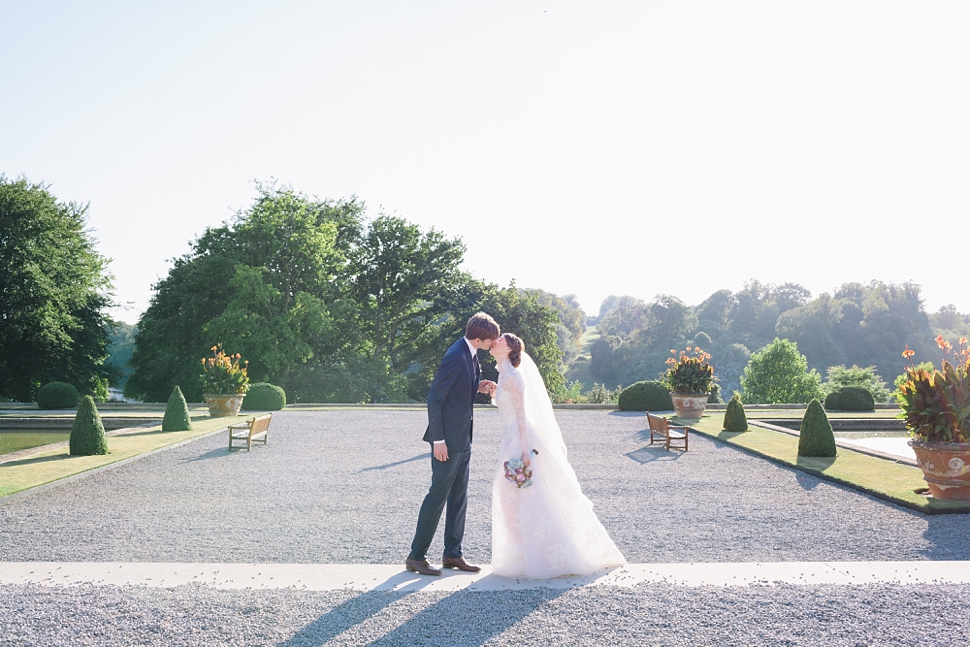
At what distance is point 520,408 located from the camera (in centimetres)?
583

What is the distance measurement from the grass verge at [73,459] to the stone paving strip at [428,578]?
5080mm

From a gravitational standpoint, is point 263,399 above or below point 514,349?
below

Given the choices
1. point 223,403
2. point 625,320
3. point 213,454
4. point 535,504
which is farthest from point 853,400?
point 625,320

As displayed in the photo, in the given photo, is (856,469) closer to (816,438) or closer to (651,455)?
(816,438)

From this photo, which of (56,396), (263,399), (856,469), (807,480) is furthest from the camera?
(56,396)

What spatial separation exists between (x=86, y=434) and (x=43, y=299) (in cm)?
2524

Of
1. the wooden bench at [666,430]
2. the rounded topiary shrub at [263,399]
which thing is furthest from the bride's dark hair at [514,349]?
the rounded topiary shrub at [263,399]

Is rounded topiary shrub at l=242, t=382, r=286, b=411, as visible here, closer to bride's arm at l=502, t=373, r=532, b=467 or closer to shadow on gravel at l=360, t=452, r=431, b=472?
shadow on gravel at l=360, t=452, r=431, b=472

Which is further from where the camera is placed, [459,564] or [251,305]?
[251,305]

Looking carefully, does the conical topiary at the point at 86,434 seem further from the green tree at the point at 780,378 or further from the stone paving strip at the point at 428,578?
the green tree at the point at 780,378

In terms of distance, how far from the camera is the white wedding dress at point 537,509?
5.66 meters

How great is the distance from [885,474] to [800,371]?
106 feet

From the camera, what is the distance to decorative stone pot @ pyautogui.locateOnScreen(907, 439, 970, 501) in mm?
8625

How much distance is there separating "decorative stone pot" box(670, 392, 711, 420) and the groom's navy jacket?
52.6ft
